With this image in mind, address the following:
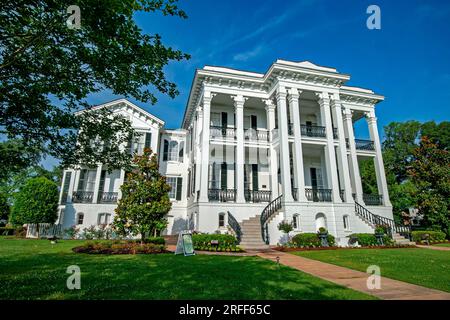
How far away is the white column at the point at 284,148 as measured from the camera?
1433cm

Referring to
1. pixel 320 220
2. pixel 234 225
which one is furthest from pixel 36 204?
pixel 320 220

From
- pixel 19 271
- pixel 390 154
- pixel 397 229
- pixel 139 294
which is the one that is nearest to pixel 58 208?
pixel 19 271

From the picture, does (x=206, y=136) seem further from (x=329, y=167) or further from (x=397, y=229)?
(x=397, y=229)

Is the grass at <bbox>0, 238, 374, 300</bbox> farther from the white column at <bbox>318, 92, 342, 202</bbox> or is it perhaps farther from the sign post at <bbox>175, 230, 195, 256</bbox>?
the white column at <bbox>318, 92, 342, 202</bbox>

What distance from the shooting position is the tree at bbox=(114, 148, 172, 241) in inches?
489

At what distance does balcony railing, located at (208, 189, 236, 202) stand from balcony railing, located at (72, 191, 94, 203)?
1059 cm

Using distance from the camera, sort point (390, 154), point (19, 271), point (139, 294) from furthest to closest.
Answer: point (390, 154), point (19, 271), point (139, 294)

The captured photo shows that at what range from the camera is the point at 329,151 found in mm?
16109

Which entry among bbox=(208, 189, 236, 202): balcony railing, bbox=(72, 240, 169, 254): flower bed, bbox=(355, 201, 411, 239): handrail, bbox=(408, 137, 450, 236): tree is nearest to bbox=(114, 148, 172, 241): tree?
bbox=(72, 240, 169, 254): flower bed

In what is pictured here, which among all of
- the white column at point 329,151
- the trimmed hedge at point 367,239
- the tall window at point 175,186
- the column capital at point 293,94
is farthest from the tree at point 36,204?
the trimmed hedge at point 367,239

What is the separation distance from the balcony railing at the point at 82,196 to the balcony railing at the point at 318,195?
55.9 feet

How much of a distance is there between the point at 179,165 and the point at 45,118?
16.1 m

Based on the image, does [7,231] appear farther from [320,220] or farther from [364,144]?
[364,144]
